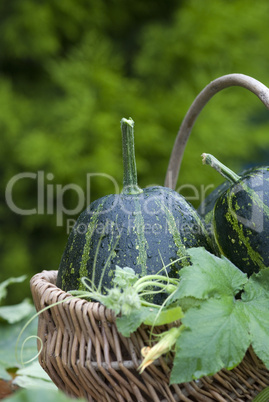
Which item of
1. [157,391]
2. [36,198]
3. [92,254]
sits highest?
[36,198]

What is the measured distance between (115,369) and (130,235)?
276 mm

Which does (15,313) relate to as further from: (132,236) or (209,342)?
(209,342)

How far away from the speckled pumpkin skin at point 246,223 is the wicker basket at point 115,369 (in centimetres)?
21

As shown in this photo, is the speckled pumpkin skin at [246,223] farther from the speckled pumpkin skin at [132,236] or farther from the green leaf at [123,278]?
the green leaf at [123,278]

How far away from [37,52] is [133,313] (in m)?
2.16

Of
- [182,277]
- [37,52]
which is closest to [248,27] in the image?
[37,52]

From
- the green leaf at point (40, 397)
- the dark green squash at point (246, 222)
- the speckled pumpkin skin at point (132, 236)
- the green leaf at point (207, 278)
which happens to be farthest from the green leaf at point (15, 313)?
the green leaf at point (40, 397)

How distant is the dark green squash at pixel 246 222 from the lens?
1015 mm

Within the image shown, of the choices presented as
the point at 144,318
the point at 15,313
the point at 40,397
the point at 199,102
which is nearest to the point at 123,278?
the point at 144,318

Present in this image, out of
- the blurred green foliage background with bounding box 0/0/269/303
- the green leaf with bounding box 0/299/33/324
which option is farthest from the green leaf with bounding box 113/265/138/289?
the blurred green foliage background with bounding box 0/0/269/303

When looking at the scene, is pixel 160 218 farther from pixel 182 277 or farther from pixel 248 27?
pixel 248 27

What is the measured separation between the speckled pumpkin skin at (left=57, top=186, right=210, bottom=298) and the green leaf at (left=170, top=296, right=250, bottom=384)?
6.9 inches

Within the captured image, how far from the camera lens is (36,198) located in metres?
2.78

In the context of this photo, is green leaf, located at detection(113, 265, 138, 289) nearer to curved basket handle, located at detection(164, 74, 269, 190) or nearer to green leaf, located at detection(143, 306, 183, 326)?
green leaf, located at detection(143, 306, 183, 326)
